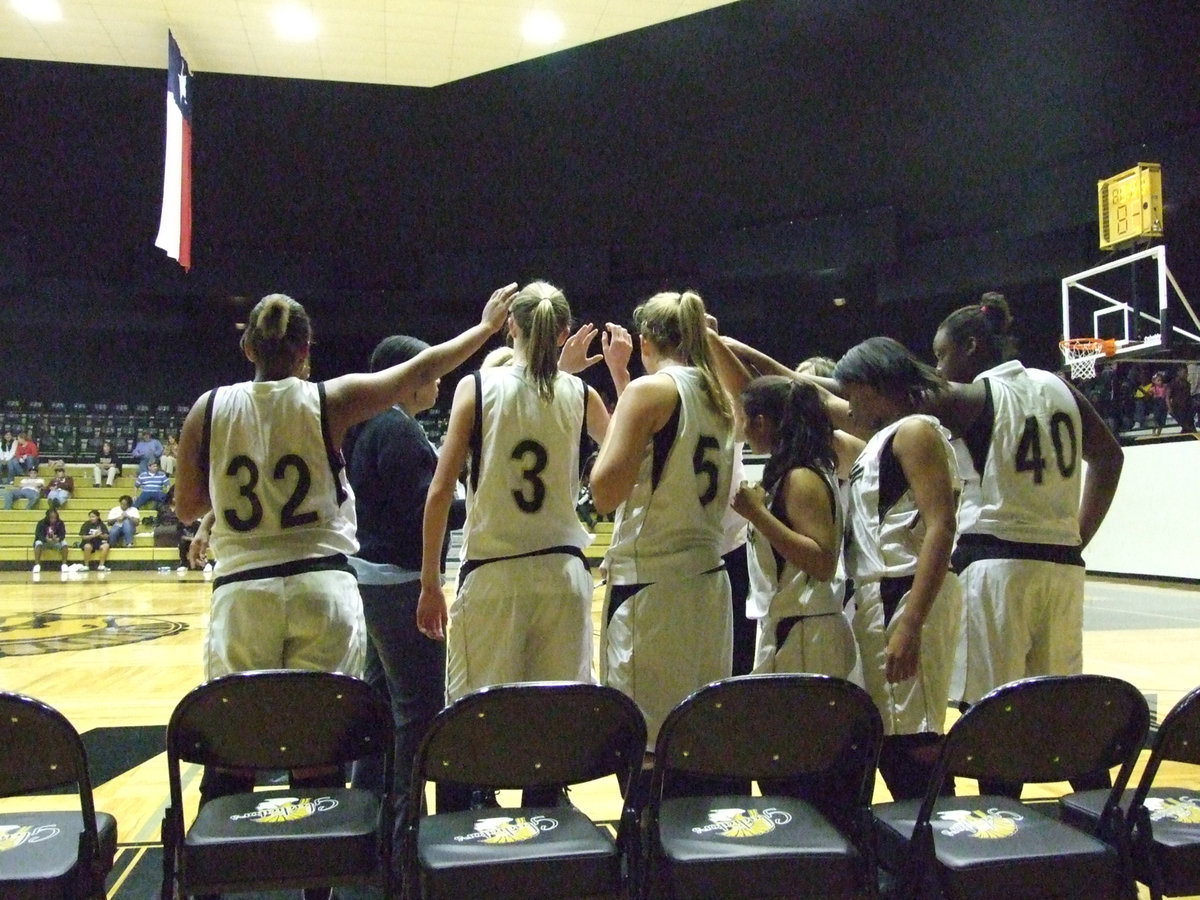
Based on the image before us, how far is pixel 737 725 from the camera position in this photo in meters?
1.80

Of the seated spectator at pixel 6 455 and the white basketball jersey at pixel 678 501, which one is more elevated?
the seated spectator at pixel 6 455

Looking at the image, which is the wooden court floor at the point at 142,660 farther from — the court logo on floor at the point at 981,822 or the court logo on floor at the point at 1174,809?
the court logo on floor at the point at 981,822

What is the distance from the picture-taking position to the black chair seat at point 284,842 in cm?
171

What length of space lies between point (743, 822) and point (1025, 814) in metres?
0.61

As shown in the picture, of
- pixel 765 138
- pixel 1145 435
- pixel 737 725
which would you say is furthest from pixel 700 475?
pixel 1145 435

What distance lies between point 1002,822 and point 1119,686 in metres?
0.36

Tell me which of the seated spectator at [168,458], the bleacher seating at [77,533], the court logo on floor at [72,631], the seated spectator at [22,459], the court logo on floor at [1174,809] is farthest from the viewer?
the seated spectator at [168,458]

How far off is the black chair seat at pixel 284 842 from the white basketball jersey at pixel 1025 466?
6.07 feet

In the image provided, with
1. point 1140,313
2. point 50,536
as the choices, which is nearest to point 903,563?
point 1140,313

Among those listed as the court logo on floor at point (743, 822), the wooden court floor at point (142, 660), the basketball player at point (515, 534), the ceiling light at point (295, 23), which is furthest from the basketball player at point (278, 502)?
the ceiling light at point (295, 23)

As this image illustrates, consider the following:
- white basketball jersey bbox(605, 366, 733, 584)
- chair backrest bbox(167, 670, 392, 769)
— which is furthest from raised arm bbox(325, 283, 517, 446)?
chair backrest bbox(167, 670, 392, 769)

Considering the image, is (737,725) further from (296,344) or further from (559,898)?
(296,344)

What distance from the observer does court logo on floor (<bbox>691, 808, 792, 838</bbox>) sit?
1.82 meters

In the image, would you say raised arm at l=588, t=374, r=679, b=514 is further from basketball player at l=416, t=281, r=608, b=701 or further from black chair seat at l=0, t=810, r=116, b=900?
black chair seat at l=0, t=810, r=116, b=900
